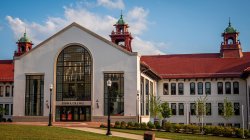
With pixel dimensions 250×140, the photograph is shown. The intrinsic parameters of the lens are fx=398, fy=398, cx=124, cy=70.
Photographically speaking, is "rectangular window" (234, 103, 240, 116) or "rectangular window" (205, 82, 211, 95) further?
"rectangular window" (205, 82, 211, 95)

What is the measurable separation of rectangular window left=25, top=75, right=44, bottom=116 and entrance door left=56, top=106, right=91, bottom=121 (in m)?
2.37

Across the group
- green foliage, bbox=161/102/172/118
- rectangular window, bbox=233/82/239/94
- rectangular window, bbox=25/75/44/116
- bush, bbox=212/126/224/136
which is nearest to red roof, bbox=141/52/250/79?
rectangular window, bbox=233/82/239/94

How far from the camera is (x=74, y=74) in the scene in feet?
165

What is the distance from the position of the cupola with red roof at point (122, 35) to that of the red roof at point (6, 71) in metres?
20.0

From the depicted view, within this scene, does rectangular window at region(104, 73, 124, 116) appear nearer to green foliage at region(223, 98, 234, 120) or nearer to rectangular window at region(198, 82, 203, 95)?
green foliage at region(223, 98, 234, 120)

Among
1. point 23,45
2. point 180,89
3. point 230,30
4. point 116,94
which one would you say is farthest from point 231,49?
point 23,45

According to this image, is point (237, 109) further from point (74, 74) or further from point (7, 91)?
point (7, 91)

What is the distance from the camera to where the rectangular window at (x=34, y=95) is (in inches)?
1978

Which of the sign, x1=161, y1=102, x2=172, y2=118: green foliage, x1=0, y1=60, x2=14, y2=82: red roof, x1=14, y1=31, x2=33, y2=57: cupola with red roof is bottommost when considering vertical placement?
x1=161, y1=102, x2=172, y2=118: green foliage

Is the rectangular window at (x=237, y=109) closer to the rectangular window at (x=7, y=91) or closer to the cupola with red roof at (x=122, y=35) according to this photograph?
the cupola with red roof at (x=122, y=35)

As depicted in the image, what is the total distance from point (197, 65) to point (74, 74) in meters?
25.8

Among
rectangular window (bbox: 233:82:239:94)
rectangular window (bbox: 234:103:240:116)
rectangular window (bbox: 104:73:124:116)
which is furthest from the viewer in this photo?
rectangular window (bbox: 233:82:239:94)

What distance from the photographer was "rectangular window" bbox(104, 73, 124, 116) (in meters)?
48.5

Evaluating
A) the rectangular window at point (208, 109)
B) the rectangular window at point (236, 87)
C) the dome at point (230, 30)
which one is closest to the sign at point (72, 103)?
the rectangular window at point (208, 109)
